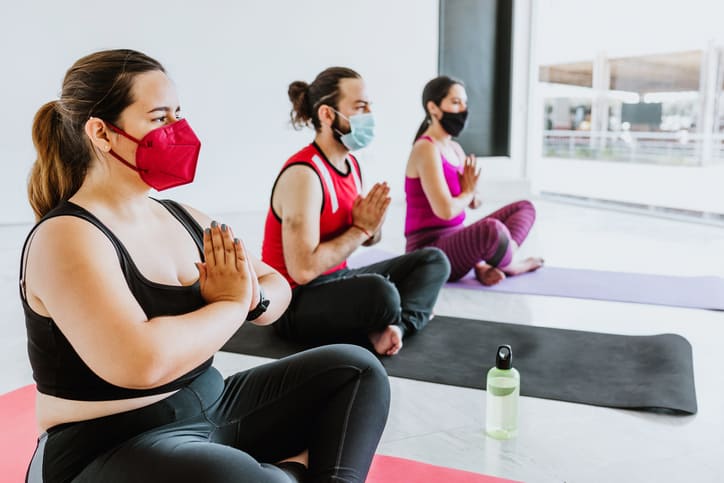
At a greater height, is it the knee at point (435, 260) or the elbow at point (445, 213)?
the elbow at point (445, 213)

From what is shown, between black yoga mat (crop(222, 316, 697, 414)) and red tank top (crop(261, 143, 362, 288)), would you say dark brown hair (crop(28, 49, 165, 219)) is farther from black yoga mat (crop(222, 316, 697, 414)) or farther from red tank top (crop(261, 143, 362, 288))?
black yoga mat (crop(222, 316, 697, 414))

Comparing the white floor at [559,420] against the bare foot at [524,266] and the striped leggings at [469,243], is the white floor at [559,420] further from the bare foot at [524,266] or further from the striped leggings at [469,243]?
the bare foot at [524,266]

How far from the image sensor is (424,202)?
3213 mm

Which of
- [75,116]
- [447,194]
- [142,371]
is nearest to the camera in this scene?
[142,371]

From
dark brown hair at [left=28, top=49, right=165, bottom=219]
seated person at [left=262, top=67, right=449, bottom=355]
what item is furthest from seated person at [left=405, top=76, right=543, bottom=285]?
dark brown hair at [left=28, top=49, right=165, bottom=219]

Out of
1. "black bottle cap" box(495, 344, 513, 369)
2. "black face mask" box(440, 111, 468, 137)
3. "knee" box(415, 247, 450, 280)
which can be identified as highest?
"black face mask" box(440, 111, 468, 137)

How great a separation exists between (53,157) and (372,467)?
969 millimetres

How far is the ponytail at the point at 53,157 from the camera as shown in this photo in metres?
1.13

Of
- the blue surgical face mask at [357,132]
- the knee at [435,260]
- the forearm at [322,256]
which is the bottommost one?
the knee at [435,260]

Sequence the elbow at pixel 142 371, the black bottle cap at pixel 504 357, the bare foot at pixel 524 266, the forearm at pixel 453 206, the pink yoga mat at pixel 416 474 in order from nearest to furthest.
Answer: the elbow at pixel 142 371
the pink yoga mat at pixel 416 474
the black bottle cap at pixel 504 357
the forearm at pixel 453 206
the bare foot at pixel 524 266

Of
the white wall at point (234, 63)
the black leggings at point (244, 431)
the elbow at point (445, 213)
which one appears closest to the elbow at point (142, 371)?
the black leggings at point (244, 431)

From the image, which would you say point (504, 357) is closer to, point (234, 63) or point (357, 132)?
point (357, 132)

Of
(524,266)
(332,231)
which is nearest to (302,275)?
(332,231)

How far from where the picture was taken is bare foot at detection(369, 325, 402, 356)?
90.7 inches
